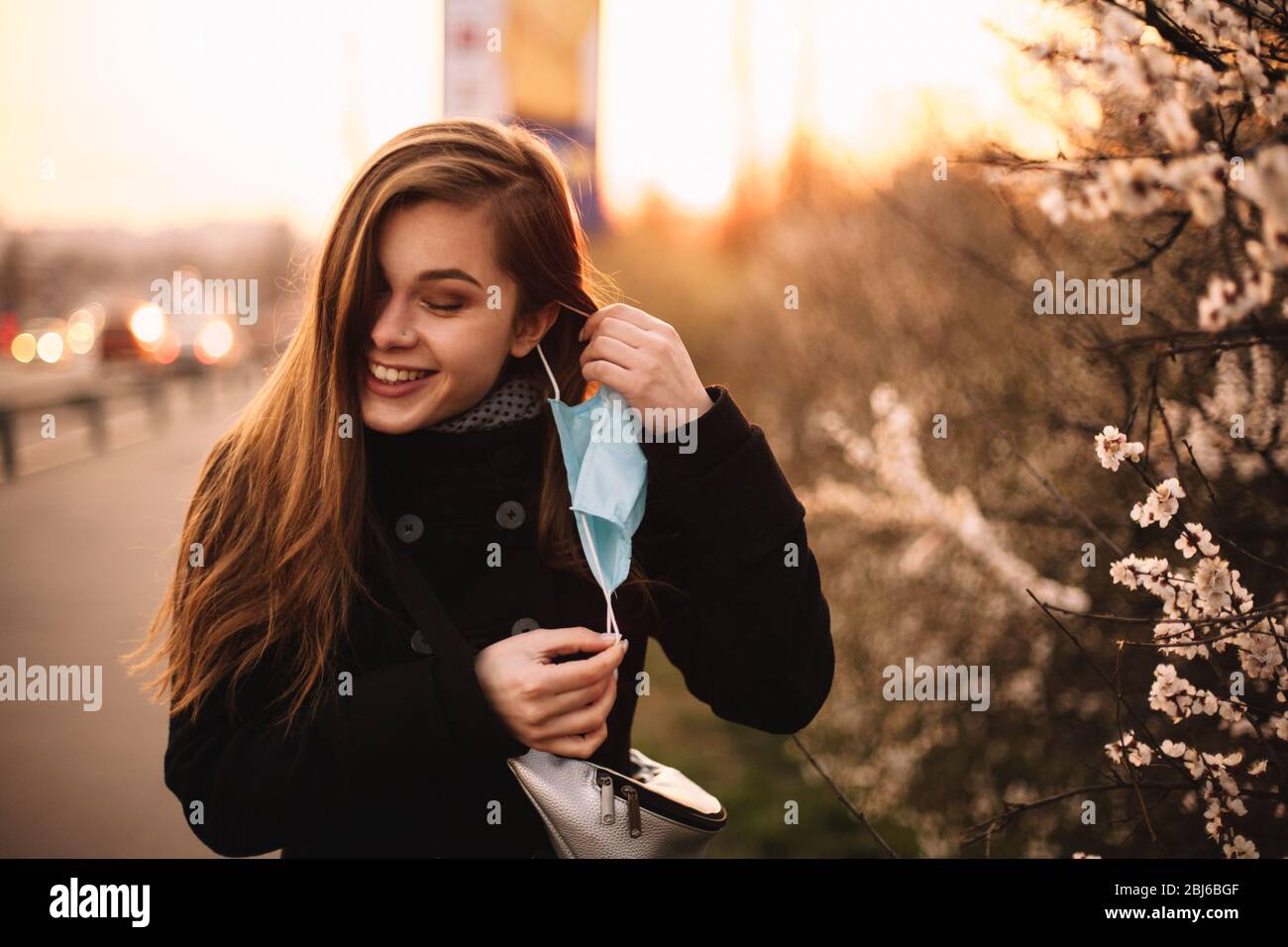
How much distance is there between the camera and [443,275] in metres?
1.59

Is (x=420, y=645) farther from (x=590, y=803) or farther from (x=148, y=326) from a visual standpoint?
(x=148, y=326)

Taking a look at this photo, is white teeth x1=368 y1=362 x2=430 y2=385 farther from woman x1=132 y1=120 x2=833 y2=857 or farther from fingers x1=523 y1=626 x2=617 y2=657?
fingers x1=523 y1=626 x2=617 y2=657

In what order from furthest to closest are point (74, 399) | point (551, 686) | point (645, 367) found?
1. point (74, 399)
2. point (645, 367)
3. point (551, 686)

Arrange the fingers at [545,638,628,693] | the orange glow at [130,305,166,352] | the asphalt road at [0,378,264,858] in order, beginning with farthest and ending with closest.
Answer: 1. the orange glow at [130,305,166,352]
2. the asphalt road at [0,378,264,858]
3. the fingers at [545,638,628,693]

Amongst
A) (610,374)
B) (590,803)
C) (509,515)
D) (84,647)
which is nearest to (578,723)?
(590,803)

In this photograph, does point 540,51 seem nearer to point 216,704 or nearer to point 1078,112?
point 1078,112

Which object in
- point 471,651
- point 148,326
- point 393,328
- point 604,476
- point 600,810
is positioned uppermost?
point 148,326

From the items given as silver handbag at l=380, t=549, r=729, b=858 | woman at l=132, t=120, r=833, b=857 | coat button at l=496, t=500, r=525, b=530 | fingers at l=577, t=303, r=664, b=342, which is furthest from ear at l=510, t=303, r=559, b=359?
silver handbag at l=380, t=549, r=729, b=858

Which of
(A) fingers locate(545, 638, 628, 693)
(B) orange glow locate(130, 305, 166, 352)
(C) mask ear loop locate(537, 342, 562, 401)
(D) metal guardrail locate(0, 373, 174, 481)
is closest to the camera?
(A) fingers locate(545, 638, 628, 693)

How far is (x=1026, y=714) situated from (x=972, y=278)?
1.85m

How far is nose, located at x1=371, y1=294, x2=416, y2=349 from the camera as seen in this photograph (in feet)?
5.15

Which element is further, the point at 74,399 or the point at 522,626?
the point at 74,399

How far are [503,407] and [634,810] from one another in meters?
0.67

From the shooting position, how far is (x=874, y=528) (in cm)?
458
